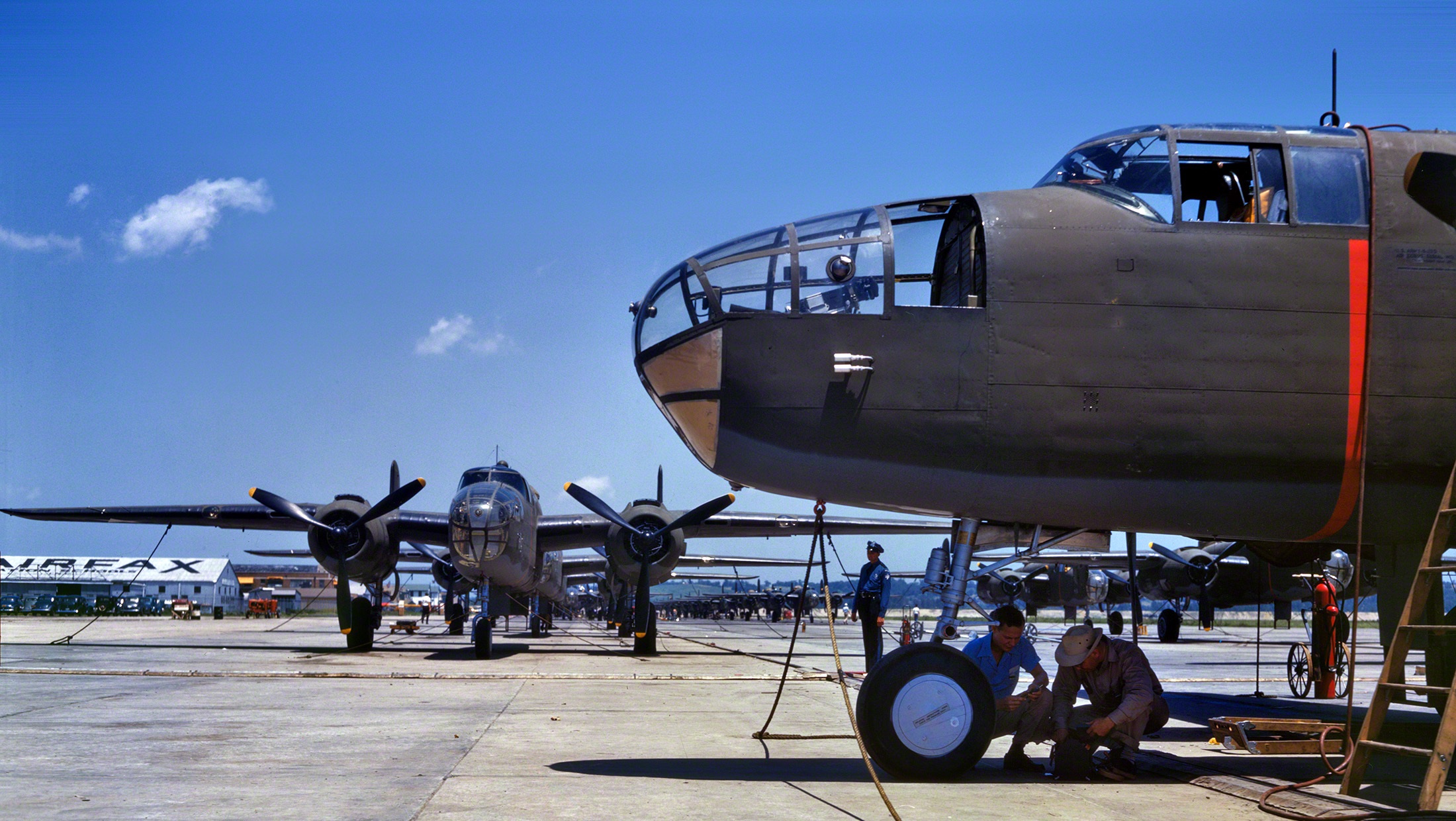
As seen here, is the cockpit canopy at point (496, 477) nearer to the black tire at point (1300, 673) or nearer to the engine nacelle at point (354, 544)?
the engine nacelle at point (354, 544)

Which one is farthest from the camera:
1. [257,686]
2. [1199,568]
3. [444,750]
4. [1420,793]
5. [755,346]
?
[1199,568]

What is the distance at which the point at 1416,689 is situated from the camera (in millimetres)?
5500

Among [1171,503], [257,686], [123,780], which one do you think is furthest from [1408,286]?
[257,686]

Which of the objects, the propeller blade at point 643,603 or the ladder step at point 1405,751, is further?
the propeller blade at point 643,603

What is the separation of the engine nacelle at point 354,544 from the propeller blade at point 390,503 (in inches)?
10.7

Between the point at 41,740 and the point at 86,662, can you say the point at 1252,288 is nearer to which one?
the point at 41,740

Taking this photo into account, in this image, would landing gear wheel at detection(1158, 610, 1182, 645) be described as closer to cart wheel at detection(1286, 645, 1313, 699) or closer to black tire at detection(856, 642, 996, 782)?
cart wheel at detection(1286, 645, 1313, 699)

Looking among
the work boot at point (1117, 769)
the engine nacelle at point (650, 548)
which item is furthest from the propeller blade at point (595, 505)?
the work boot at point (1117, 769)

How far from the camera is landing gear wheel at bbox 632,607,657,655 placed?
73.8 feet

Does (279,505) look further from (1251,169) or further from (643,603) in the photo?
(1251,169)

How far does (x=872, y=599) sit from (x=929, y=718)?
745 centimetres

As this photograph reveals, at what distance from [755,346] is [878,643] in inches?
319

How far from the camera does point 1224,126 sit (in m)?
6.87

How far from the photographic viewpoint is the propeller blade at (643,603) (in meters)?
22.2
